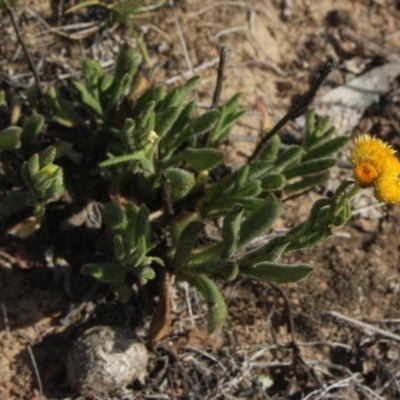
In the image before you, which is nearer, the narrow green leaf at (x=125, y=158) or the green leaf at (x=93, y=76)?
the narrow green leaf at (x=125, y=158)

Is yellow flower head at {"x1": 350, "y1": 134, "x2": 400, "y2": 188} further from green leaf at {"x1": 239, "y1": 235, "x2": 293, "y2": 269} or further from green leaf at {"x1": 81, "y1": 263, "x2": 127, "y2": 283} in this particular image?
green leaf at {"x1": 81, "y1": 263, "x2": 127, "y2": 283}

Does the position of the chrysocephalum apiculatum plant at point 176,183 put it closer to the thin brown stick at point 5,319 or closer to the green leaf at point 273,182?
the green leaf at point 273,182

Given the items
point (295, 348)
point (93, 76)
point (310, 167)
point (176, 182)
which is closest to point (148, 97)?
point (93, 76)

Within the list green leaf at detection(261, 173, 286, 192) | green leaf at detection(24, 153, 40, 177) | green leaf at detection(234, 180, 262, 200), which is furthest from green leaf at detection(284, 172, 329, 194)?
green leaf at detection(24, 153, 40, 177)

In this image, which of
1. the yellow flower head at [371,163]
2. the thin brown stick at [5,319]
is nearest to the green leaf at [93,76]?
the thin brown stick at [5,319]

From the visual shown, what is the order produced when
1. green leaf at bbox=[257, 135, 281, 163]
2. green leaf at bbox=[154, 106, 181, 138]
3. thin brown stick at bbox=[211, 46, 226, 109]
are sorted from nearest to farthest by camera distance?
1. green leaf at bbox=[154, 106, 181, 138]
2. thin brown stick at bbox=[211, 46, 226, 109]
3. green leaf at bbox=[257, 135, 281, 163]

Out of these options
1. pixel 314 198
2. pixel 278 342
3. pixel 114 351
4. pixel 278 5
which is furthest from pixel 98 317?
pixel 278 5

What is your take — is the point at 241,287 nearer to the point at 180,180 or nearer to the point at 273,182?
the point at 273,182
